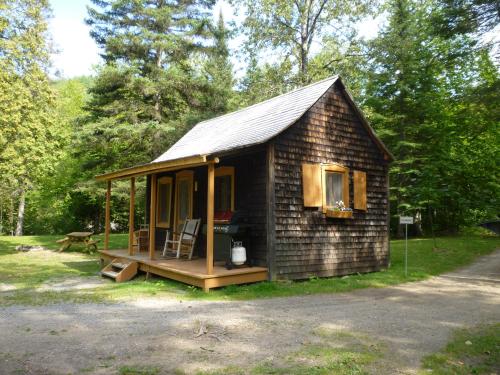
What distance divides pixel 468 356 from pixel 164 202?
9.65 meters

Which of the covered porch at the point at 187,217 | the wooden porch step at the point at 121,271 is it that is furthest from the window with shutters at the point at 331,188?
the wooden porch step at the point at 121,271

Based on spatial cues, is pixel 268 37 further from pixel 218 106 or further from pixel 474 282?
pixel 474 282

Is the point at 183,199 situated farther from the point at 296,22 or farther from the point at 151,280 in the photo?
the point at 296,22

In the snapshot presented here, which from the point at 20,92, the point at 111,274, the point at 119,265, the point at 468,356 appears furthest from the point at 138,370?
the point at 20,92

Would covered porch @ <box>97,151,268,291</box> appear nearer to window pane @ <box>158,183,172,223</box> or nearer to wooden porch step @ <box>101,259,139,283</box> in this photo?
window pane @ <box>158,183,172,223</box>

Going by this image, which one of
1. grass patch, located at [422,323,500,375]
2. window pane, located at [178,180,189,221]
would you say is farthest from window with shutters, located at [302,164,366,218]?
grass patch, located at [422,323,500,375]

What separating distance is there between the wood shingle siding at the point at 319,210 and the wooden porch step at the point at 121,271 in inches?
140

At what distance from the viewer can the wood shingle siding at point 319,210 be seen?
29.2ft

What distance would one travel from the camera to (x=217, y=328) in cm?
516

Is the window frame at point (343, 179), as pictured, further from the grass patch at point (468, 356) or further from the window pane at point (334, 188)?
the grass patch at point (468, 356)

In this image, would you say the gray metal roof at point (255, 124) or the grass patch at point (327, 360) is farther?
the gray metal roof at point (255, 124)

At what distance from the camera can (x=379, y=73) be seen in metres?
20.8

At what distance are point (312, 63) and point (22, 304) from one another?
21.3 meters

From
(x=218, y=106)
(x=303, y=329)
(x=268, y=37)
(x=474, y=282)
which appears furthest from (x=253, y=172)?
(x=268, y=37)
